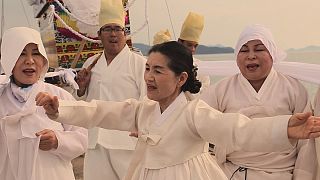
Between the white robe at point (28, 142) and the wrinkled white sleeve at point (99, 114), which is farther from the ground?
the wrinkled white sleeve at point (99, 114)

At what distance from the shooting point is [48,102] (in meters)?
2.46

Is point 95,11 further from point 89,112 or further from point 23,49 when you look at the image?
point 89,112

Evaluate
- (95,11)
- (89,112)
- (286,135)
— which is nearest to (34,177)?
(89,112)

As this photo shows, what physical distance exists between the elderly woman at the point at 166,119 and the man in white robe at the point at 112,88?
1312 millimetres

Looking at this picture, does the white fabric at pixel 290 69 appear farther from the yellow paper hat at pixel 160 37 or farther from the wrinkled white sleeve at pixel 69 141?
the yellow paper hat at pixel 160 37

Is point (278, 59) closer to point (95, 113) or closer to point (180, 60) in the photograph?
point (180, 60)

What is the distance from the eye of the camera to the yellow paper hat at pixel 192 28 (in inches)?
195

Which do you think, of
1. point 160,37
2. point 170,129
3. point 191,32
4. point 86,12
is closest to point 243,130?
point 170,129

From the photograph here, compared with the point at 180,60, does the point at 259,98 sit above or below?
below

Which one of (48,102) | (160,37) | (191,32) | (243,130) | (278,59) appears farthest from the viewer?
(160,37)

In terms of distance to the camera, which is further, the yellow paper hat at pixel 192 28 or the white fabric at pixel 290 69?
the yellow paper hat at pixel 192 28

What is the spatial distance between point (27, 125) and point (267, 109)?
1279mm

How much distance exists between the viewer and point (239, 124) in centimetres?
224

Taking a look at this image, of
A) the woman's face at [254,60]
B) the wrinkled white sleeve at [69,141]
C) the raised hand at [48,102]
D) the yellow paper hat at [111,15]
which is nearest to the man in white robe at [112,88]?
the yellow paper hat at [111,15]
